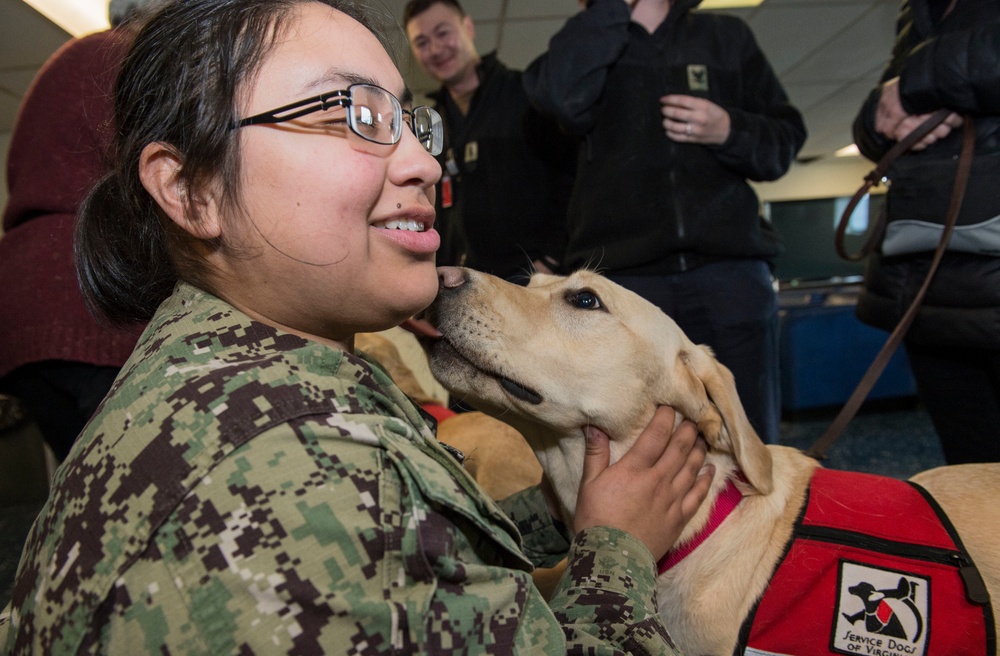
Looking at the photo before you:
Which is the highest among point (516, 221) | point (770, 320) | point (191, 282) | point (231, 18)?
point (231, 18)

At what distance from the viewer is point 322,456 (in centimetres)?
58

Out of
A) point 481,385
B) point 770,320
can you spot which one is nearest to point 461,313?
point 481,385

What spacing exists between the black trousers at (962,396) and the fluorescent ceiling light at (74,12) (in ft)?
17.3

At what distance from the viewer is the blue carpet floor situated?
10.6 feet

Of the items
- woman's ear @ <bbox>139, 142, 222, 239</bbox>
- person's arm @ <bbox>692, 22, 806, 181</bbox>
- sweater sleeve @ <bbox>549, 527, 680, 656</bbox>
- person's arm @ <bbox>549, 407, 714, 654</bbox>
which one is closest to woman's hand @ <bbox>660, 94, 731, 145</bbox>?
person's arm @ <bbox>692, 22, 806, 181</bbox>

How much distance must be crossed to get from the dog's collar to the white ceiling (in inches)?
169

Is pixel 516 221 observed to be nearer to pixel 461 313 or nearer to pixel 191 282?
pixel 461 313

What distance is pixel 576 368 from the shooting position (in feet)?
4.31

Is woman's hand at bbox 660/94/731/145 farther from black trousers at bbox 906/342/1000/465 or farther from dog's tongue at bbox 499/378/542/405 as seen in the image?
dog's tongue at bbox 499/378/542/405

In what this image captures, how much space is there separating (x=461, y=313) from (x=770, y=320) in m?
1.18

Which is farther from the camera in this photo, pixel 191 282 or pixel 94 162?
pixel 94 162

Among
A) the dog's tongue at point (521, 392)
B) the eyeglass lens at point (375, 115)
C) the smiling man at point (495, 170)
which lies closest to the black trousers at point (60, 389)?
the dog's tongue at point (521, 392)

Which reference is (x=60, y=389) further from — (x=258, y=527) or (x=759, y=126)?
(x=759, y=126)

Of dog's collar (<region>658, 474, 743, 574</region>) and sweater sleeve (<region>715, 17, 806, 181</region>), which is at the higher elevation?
sweater sleeve (<region>715, 17, 806, 181</region>)
